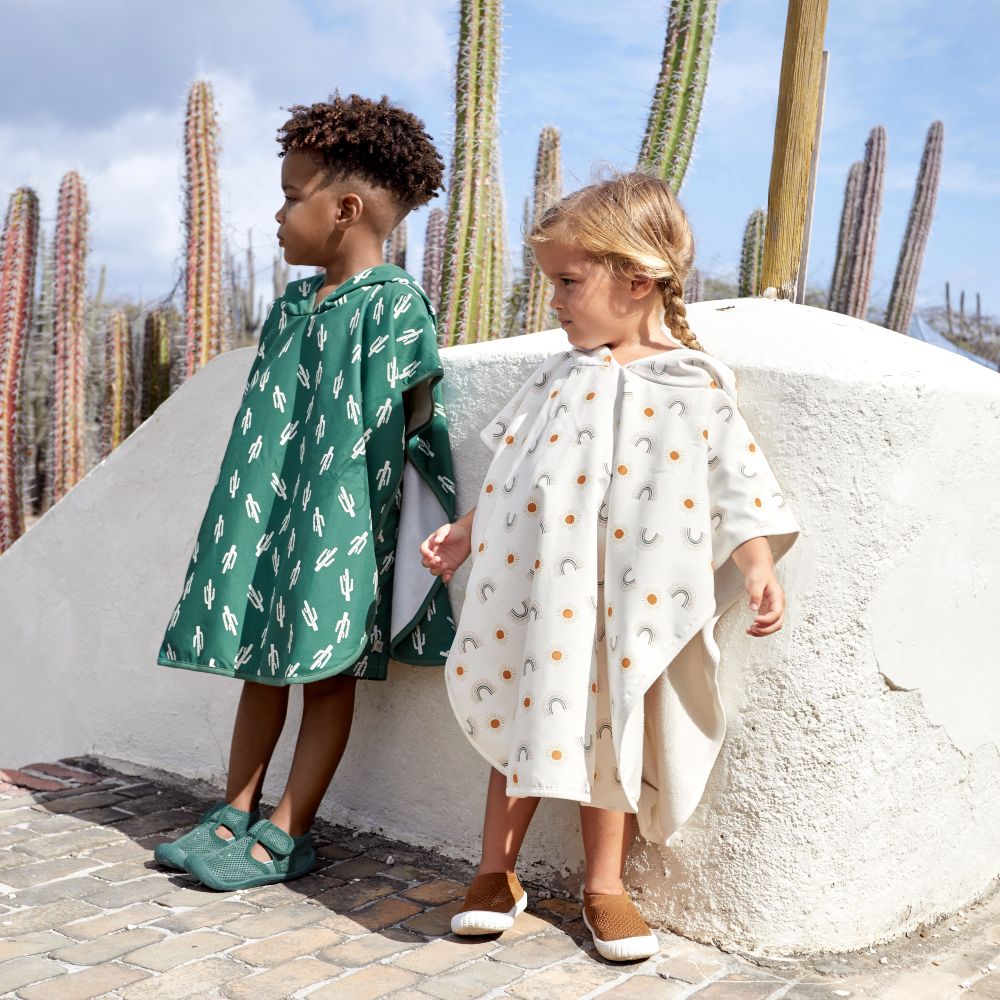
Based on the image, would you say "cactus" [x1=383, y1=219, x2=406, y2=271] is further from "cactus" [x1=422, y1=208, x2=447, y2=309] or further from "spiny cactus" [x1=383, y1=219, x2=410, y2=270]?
"cactus" [x1=422, y1=208, x2=447, y2=309]

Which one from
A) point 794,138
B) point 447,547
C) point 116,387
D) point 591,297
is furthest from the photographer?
point 116,387

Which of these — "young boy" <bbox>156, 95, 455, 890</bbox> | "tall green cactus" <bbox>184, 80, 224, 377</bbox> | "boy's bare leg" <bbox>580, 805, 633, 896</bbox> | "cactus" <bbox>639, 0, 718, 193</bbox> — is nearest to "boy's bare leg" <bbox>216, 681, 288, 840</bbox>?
"young boy" <bbox>156, 95, 455, 890</bbox>

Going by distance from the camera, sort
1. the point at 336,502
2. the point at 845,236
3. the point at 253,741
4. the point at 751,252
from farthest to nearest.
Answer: the point at 845,236 < the point at 751,252 < the point at 253,741 < the point at 336,502

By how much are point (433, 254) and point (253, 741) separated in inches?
242

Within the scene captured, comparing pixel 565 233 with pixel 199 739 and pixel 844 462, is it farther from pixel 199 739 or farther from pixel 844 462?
pixel 199 739

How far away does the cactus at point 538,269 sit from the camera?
7492 millimetres

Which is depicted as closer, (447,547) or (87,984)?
(87,984)

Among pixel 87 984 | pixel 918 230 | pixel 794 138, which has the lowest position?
pixel 87 984

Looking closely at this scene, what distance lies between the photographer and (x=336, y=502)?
8.64 feet

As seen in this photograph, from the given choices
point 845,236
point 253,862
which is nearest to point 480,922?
point 253,862

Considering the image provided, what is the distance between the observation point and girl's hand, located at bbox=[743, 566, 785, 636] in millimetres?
2131

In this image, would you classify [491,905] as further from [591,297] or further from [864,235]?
[864,235]

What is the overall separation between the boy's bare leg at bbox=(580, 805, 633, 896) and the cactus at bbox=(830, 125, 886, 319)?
8960mm

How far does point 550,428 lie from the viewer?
91.6 inches
